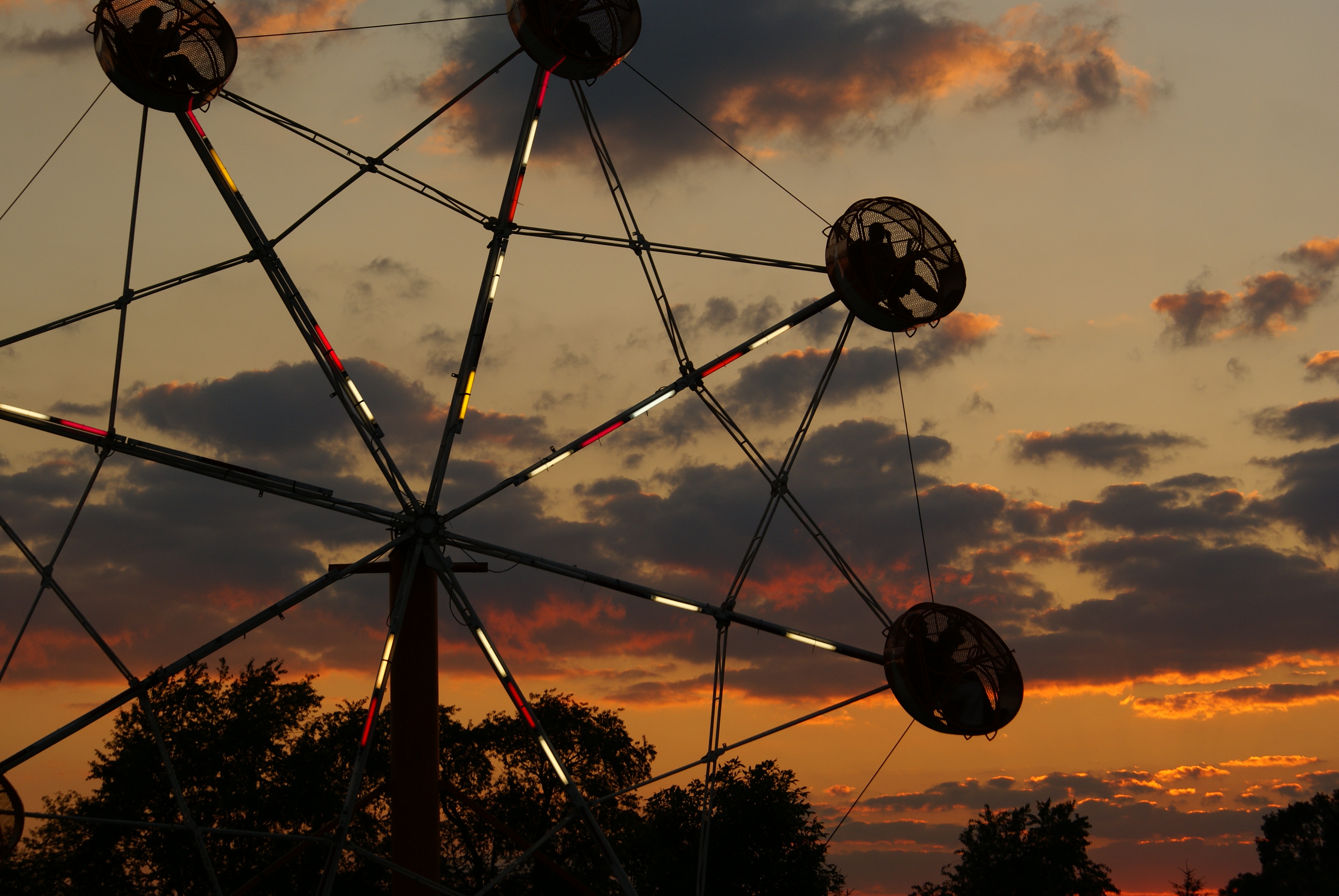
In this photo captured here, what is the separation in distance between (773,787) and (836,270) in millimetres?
33176

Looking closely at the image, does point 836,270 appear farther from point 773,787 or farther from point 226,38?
point 773,787

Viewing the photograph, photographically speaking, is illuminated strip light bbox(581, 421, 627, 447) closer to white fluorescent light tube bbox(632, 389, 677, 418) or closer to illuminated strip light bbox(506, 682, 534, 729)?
white fluorescent light tube bbox(632, 389, 677, 418)

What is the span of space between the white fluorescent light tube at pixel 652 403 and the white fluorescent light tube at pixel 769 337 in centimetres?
195

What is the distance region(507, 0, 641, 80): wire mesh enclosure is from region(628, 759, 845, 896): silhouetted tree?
34.0 m

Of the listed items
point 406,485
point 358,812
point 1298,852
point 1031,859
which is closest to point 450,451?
point 406,485

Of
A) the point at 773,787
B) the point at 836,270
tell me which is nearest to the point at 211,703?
the point at 773,787

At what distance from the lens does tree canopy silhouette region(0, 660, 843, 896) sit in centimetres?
4675

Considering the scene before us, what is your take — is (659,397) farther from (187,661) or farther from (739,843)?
(739,843)

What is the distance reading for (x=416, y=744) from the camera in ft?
65.7

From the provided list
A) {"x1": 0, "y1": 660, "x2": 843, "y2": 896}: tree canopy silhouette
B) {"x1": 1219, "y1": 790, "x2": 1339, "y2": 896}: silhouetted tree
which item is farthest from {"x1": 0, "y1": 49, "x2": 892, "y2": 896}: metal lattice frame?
{"x1": 1219, "y1": 790, "x2": 1339, "y2": 896}: silhouetted tree

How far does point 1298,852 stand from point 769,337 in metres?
75.8

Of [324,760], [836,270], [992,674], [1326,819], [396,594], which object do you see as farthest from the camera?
[1326,819]

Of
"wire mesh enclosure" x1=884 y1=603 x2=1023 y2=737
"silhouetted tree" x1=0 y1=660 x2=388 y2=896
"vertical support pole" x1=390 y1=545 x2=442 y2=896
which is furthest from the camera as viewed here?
"silhouetted tree" x1=0 y1=660 x2=388 y2=896

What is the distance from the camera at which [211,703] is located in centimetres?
5150
